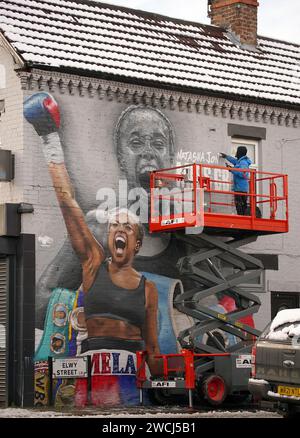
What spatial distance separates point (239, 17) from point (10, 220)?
970 cm

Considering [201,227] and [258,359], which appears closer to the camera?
[258,359]

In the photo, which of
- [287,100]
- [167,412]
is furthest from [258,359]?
[287,100]

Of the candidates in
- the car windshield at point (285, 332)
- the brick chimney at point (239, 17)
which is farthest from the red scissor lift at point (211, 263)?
the car windshield at point (285, 332)

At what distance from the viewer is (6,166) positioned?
22.4 meters

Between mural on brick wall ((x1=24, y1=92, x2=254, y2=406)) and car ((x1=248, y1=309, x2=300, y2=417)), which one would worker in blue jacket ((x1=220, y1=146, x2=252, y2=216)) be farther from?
car ((x1=248, y1=309, x2=300, y2=417))

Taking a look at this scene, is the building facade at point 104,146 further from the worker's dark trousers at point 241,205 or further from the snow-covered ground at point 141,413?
the snow-covered ground at point 141,413

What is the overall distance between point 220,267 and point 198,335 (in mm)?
2476

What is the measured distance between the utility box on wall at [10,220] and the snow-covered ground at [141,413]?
11.3ft

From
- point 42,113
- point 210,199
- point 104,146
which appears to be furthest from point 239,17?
point 42,113

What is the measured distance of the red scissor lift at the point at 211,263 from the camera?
22.5 m

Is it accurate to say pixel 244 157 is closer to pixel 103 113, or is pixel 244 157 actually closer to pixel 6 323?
pixel 103 113

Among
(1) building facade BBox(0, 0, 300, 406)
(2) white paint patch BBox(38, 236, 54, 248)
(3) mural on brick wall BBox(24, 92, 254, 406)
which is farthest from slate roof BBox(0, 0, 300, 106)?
(2) white paint patch BBox(38, 236, 54, 248)

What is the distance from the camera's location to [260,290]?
25609 millimetres

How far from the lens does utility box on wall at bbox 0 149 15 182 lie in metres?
22.4
